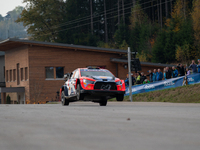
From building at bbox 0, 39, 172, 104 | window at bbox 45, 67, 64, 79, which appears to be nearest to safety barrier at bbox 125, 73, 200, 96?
building at bbox 0, 39, 172, 104

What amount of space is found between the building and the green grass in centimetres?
1609

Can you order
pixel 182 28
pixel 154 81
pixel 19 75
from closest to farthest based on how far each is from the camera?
pixel 154 81
pixel 19 75
pixel 182 28

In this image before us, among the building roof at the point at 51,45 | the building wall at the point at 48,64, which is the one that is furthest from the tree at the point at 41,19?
the building wall at the point at 48,64

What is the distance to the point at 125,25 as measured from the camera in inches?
2849

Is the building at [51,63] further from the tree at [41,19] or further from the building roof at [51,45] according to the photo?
the tree at [41,19]

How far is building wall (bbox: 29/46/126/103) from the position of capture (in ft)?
146

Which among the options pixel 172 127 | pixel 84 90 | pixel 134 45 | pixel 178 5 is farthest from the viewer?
pixel 134 45

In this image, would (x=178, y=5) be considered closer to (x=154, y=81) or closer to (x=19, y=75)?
(x=19, y=75)

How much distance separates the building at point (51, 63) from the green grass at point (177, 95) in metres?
16.1

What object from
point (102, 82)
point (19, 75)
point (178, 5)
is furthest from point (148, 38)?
point (102, 82)

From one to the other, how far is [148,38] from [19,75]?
2280cm

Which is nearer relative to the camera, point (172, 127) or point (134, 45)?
point (172, 127)

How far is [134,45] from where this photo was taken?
70.9 meters

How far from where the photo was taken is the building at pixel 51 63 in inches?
1757
